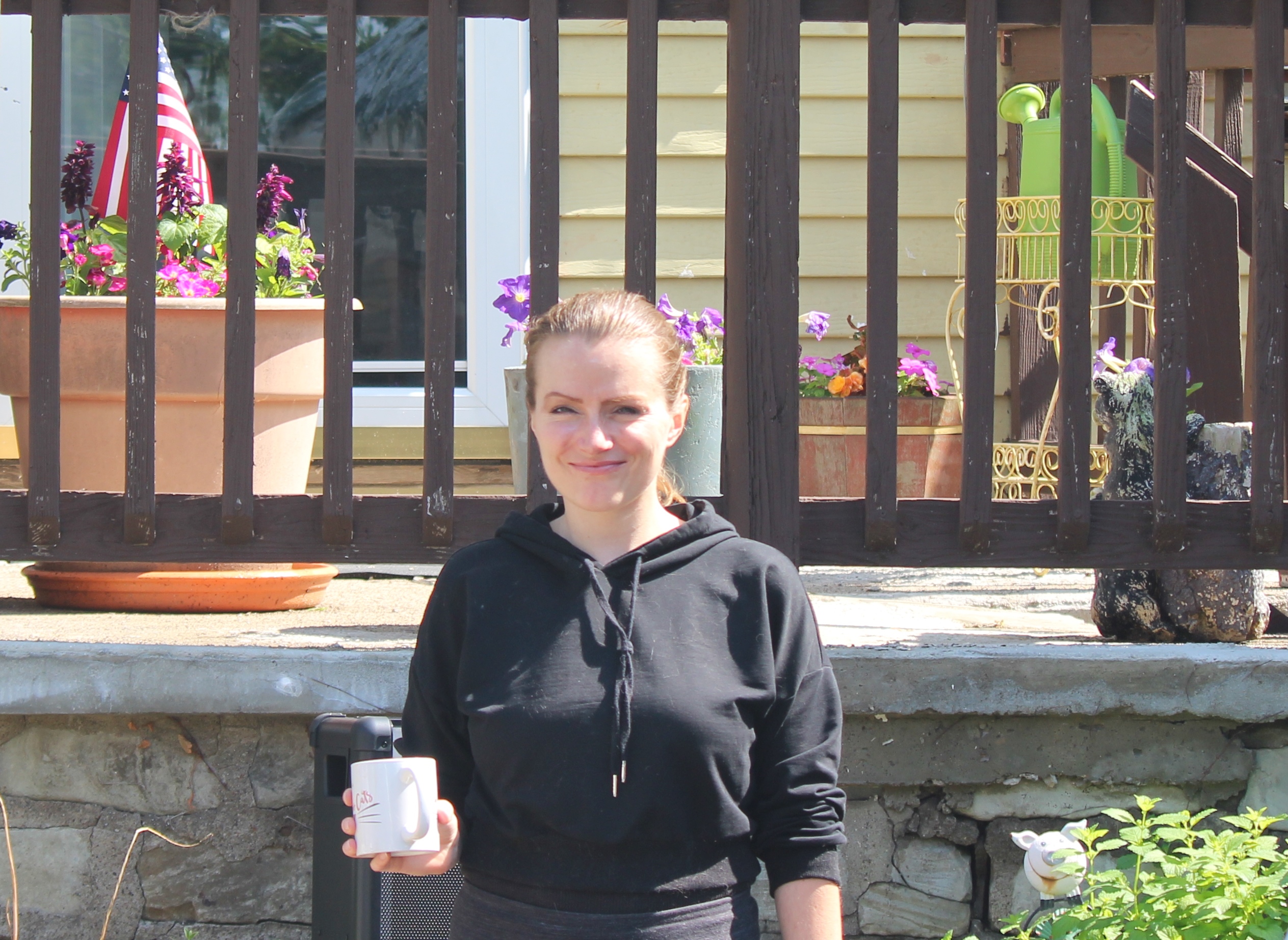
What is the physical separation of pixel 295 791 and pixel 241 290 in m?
0.91

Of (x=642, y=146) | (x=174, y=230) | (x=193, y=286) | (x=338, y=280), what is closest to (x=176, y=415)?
(x=193, y=286)

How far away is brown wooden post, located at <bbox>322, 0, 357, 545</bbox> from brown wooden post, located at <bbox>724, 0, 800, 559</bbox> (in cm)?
70

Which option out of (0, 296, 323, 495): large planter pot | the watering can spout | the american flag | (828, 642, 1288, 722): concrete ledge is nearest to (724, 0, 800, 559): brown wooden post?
(828, 642, 1288, 722): concrete ledge

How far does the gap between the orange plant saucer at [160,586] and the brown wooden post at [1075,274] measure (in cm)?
169

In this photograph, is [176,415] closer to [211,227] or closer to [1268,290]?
[211,227]

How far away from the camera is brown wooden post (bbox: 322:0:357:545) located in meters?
2.40

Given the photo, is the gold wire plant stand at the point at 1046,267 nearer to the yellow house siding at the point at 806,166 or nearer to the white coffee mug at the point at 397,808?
the yellow house siding at the point at 806,166

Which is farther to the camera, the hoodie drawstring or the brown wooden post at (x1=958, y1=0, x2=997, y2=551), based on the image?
the brown wooden post at (x1=958, y1=0, x2=997, y2=551)

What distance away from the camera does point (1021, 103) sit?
177 inches

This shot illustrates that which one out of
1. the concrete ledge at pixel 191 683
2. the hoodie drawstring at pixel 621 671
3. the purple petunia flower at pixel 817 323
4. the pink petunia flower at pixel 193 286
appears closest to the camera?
the hoodie drawstring at pixel 621 671

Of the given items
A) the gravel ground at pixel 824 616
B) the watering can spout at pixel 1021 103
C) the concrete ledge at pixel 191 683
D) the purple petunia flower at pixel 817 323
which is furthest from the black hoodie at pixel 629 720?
the watering can spout at pixel 1021 103

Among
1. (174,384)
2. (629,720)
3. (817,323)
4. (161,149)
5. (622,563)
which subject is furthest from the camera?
(817,323)

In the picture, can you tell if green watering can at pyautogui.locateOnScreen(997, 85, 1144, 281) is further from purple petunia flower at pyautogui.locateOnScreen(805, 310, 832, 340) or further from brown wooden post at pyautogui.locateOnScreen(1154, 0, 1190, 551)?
brown wooden post at pyautogui.locateOnScreen(1154, 0, 1190, 551)

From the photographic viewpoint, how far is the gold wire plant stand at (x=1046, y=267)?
4.28m
